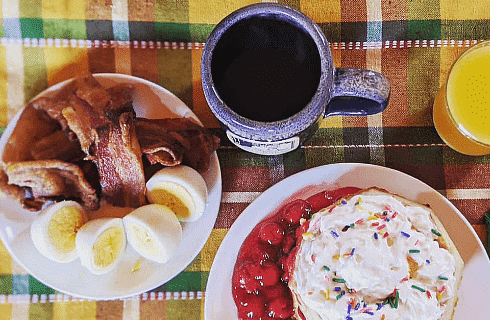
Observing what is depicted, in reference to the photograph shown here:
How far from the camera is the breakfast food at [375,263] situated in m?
1.07

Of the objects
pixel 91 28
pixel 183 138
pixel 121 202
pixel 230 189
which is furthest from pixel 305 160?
pixel 91 28

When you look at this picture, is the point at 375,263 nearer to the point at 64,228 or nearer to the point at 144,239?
the point at 144,239

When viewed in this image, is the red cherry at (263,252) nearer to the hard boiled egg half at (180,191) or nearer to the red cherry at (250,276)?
the red cherry at (250,276)

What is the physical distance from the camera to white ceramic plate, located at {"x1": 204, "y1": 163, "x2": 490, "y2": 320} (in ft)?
4.03

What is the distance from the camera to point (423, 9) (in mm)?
1330

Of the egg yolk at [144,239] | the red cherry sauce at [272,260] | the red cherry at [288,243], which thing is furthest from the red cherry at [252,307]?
the egg yolk at [144,239]

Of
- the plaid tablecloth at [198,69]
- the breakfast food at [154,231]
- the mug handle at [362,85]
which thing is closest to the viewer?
the mug handle at [362,85]

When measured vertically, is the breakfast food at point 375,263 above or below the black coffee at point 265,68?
below

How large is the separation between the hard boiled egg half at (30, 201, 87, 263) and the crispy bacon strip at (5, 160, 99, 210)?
33 mm

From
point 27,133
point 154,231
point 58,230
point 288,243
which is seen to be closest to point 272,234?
point 288,243

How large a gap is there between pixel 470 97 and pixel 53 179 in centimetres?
93

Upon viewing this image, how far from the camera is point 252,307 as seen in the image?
1.21 metres

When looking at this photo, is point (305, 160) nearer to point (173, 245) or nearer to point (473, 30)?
point (173, 245)

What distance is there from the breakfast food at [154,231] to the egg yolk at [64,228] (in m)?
0.12
